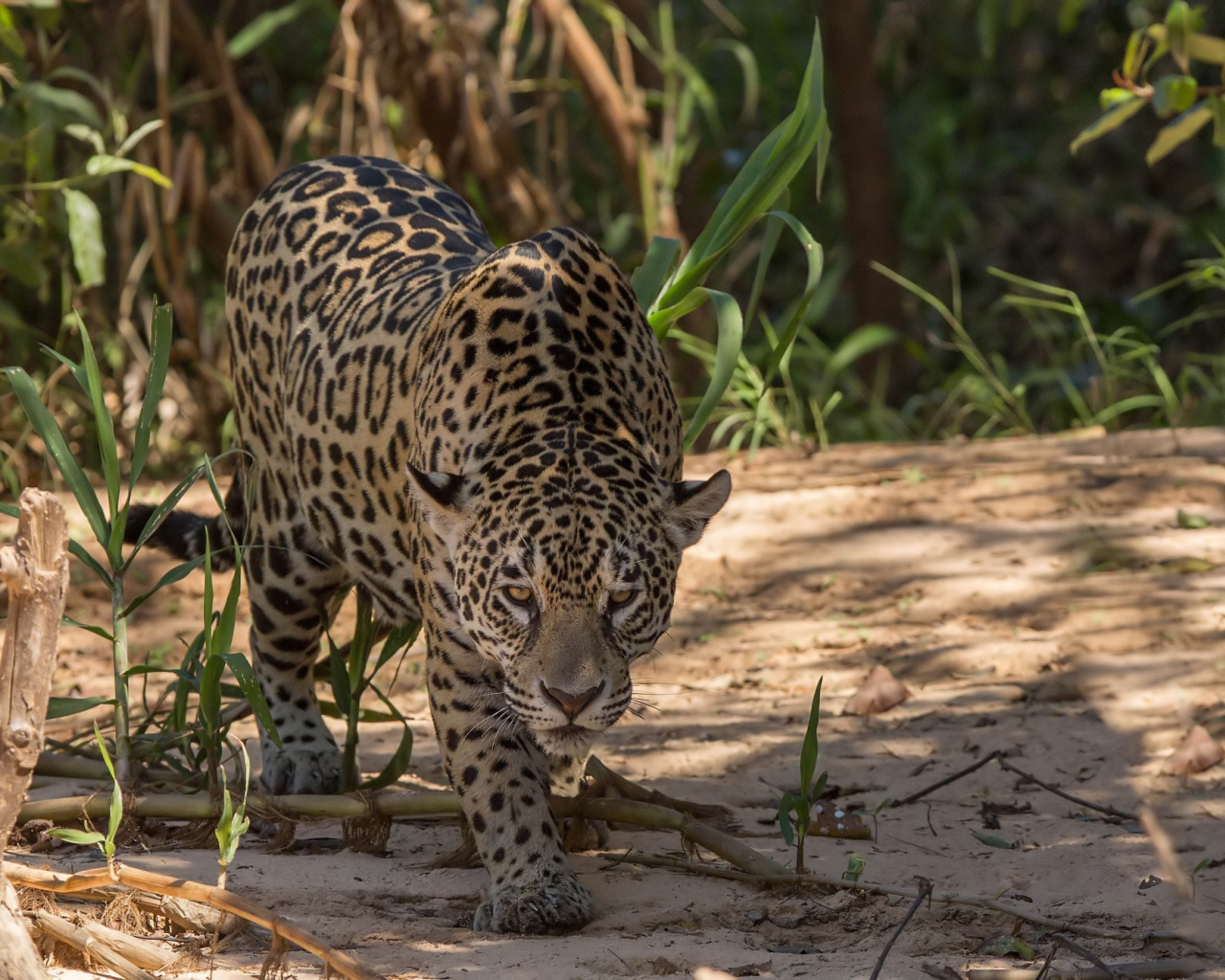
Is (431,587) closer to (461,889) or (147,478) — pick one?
(461,889)

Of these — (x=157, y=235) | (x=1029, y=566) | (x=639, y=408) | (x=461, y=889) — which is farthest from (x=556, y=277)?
(x=157, y=235)

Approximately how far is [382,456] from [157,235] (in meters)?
3.36

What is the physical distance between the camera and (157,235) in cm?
692

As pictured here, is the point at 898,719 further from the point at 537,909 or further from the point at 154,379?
the point at 154,379

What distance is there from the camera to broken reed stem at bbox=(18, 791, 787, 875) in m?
3.49

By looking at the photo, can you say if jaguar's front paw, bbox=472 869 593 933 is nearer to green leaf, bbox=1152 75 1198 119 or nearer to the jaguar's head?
the jaguar's head

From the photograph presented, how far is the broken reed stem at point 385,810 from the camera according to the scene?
137 inches

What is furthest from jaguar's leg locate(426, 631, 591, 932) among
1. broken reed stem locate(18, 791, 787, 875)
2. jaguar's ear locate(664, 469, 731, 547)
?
jaguar's ear locate(664, 469, 731, 547)

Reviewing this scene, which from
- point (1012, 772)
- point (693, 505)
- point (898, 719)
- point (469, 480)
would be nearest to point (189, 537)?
point (469, 480)

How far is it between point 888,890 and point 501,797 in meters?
0.87

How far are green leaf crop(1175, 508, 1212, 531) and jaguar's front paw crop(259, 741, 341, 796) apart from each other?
2912 millimetres

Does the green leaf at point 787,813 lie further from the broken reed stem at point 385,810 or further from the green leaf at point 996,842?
the green leaf at point 996,842

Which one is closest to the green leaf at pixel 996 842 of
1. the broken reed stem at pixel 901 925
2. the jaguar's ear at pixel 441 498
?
the broken reed stem at pixel 901 925

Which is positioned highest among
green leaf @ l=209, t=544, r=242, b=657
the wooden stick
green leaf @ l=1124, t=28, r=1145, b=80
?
green leaf @ l=1124, t=28, r=1145, b=80
